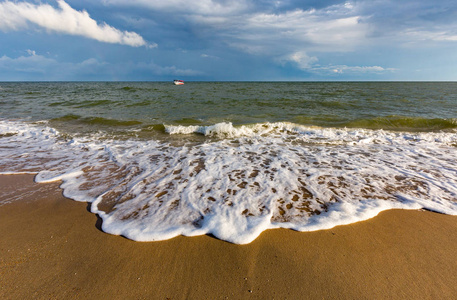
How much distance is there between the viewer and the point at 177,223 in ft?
8.61

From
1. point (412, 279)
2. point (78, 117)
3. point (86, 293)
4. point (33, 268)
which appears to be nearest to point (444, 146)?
point (412, 279)

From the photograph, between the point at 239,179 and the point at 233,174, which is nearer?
the point at 239,179

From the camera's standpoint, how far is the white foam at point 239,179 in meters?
2.70

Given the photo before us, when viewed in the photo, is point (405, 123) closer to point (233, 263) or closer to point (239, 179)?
point (239, 179)

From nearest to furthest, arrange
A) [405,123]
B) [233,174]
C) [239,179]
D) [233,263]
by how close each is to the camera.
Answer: [233,263] < [239,179] < [233,174] < [405,123]

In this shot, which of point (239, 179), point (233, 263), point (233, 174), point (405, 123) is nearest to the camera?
point (233, 263)

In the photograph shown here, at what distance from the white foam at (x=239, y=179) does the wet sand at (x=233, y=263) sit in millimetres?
200

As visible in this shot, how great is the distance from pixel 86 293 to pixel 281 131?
7.40 m

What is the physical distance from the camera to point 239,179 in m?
3.89

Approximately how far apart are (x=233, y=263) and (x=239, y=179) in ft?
6.35

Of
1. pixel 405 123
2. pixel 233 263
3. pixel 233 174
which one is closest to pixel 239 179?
pixel 233 174

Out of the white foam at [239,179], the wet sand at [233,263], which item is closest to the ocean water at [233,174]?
the white foam at [239,179]

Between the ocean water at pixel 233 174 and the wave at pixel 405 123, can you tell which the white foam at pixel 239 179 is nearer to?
the ocean water at pixel 233 174

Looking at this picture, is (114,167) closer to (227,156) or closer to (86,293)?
(227,156)
